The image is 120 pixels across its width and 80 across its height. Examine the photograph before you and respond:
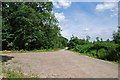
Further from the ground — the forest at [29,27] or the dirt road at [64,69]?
the forest at [29,27]

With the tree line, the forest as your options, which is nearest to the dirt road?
the forest

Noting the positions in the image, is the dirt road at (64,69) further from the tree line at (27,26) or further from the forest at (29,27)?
the tree line at (27,26)

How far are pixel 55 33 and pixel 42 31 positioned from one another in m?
4.57

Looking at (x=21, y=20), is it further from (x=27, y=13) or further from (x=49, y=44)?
(x=49, y=44)

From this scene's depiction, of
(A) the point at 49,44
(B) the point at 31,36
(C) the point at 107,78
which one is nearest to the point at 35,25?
(B) the point at 31,36

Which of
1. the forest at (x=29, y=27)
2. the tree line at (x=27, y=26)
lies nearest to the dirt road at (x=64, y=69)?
the forest at (x=29, y=27)

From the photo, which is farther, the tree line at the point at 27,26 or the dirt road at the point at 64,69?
the tree line at the point at 27,26

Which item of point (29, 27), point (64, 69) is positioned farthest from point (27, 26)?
point (64, 69)

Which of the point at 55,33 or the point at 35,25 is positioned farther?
the point at 55,33

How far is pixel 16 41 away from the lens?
127 ft

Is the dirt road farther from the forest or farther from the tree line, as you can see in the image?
the tree line

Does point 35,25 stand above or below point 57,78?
above

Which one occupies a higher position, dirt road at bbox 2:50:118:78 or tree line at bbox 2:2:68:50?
tree line at bbox 2:2:68:50

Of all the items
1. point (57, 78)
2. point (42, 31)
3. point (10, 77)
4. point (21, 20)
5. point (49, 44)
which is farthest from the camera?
point (49, 44)
